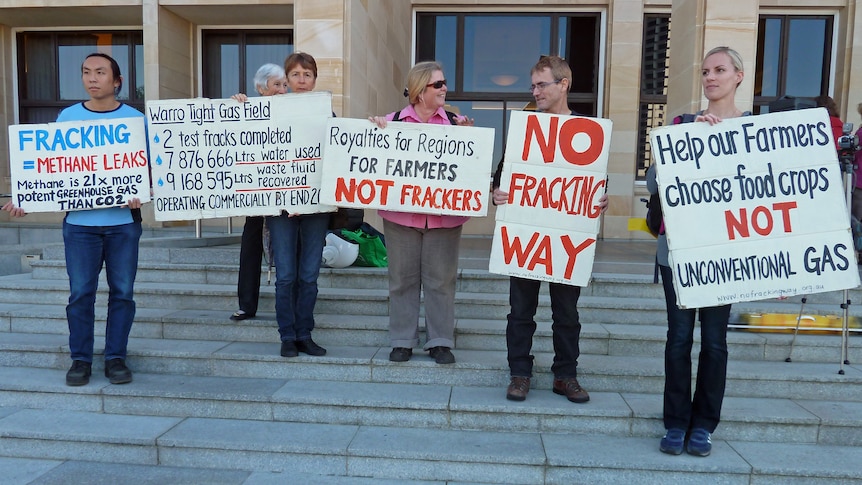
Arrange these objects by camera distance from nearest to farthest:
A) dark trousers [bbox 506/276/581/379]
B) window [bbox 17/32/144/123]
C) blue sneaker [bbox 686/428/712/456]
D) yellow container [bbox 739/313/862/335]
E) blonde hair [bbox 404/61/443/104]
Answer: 1. blue sneaker [bbox 686/428/712/456]
2. dark trousers [bbox 506/276/581/379]
3. blonde hair [bbox 404/61/443/104]
4. yellow container [bbox 739/313/862/335]
5. window [bbox 17/32/144/123]

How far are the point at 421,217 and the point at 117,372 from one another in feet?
7.85

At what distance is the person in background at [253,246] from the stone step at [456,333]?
15 centimetres

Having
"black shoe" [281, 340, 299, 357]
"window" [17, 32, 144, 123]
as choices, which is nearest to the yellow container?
"black shoe" [281, 340, 299, 357]

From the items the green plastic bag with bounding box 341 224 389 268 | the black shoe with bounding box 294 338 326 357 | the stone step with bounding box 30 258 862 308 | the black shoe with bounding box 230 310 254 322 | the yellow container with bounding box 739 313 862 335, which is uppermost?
the green plastic bag with bounding box 341 224 389 268

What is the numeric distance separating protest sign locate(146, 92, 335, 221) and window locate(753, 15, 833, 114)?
1032cm

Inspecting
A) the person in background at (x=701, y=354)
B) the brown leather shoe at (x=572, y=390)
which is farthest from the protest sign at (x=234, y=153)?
the person in background at (x=701, y=354)

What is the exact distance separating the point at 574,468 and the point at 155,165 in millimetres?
3557

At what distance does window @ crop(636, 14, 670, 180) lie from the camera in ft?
35.9

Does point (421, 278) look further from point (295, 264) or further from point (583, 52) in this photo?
point (583, 52)

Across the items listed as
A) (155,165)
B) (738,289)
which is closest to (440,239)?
(738,289)

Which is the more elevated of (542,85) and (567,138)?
(542,85)

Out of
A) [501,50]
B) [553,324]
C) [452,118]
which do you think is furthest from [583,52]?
[553,324]

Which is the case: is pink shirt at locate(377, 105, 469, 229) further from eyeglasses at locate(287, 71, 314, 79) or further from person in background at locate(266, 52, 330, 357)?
eyeglasses at locate(287, 71, 314, 79)

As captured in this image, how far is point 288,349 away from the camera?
395 centimetres
